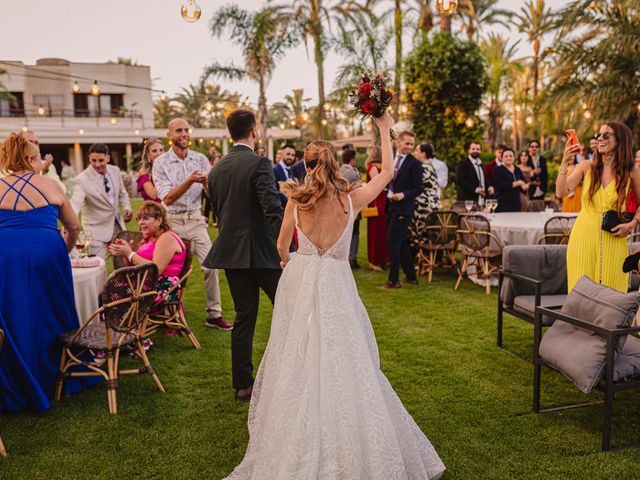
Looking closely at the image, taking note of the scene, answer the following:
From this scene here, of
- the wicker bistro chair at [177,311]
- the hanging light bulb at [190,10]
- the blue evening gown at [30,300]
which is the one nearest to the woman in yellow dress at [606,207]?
the wicker bistro chair at [177,311]

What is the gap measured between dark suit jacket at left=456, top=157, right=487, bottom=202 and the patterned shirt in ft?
16.1

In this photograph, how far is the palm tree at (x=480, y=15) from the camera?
1125 inches

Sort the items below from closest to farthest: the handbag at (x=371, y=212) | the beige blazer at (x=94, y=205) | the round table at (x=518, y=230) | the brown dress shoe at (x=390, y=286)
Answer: the beige blazer at (x=94, y=205), the round table at (x=518, y=230), the brown dress shoe at (x=390, y=286), the handbag at (x=371, y=212)

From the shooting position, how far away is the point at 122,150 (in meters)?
35.0

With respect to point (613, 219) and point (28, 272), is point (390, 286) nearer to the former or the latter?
point (613, 219)

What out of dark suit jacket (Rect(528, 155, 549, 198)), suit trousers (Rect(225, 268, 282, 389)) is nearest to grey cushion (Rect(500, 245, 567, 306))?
suit trousers (Rect(225, 268, 282, 389))

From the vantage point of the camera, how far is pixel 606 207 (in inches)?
167

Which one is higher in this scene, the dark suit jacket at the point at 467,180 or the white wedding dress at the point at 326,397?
the dark suit jacket at the point at 467,180

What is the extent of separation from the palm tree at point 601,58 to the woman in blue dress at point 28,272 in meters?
14.9

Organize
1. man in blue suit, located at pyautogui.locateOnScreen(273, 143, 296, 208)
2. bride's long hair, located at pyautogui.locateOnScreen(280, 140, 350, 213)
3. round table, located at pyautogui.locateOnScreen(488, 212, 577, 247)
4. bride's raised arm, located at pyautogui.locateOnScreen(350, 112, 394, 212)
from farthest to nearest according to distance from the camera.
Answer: man in blue suit, located at pyautogui.locateOnScreen(273, 143, 296, 208) < round table, located at pyautogui.locateOnScreen(488, 212, 577, 247) < bride's raised arm, located at pyautogui.locateOnScreen(350, 112, 394, 212) < bride's long hair, located at pyautogui.locateOnScreen(280, 140, 350, 213)

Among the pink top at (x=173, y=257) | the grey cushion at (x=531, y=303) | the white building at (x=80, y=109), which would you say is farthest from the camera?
the white building at (x=80, y=109)

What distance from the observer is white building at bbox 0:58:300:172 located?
3162cm

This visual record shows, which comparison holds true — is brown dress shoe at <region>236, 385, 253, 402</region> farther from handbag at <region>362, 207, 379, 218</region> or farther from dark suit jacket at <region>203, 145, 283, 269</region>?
handbag at <region>362, 207, 379, 218</region>

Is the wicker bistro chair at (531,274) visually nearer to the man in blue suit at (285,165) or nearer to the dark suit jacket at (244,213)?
the dark suit jacket at (244,213)
